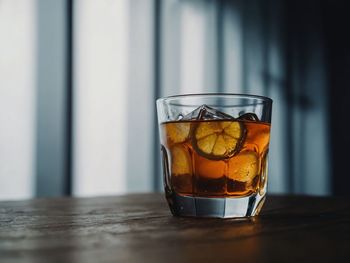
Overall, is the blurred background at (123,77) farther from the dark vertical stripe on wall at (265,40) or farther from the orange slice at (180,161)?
the orange slice at (180,161)

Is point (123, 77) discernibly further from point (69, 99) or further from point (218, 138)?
point (218, 138)

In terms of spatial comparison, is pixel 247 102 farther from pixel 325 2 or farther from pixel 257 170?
pixel 325 2

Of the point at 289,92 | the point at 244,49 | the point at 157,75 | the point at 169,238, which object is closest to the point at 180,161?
the point at 169,238

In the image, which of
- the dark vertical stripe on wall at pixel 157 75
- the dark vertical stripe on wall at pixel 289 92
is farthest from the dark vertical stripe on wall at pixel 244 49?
the dark vertical stripe on wall at pixel 157 75

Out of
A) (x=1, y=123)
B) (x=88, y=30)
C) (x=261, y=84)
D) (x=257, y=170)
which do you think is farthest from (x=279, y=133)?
(x=257, y=170)

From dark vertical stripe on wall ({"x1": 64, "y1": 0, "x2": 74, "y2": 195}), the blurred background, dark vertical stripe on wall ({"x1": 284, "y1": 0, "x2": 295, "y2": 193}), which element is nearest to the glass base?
the blurred background

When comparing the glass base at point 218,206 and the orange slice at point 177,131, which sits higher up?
the orange slice at point 177,131

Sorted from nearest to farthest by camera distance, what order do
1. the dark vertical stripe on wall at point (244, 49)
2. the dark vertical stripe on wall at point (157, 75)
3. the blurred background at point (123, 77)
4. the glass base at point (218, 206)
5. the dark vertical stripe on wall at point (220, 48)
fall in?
the glass base at point (218, 206) → the blurred background at point (123, 77) → the dark vertical stripe on wall at point (157, 75) → the dark vertical stripe on wall at point (220, 48) → the dark vertical stripe on wall at point (244, 49)
